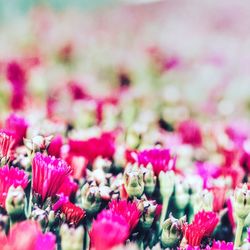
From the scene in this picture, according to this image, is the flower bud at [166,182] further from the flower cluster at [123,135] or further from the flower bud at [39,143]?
the flower bud at [39,143]

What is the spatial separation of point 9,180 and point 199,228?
0.69 feet

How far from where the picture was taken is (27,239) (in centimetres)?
63

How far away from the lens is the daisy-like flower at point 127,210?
2.26 feet

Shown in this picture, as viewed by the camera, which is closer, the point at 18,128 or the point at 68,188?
the point at 68,188

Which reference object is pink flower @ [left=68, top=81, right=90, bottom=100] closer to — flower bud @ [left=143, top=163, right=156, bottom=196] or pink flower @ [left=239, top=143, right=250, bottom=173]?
pink flower @ [left=239, top=143, right=250, bottom=173]

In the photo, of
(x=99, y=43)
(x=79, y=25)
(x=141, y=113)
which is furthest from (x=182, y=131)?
(x=79, y=25)

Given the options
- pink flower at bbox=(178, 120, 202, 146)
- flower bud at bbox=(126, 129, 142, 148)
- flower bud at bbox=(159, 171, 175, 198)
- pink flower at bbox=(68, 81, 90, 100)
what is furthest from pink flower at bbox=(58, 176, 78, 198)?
pink flower at bbox=(68, 81, 90, 100)

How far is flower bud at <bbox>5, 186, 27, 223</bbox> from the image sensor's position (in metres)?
0.69

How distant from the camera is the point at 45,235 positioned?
637mm

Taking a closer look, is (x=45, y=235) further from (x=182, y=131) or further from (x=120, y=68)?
(x=120, y=68)

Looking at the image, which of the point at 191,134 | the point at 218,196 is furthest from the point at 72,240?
the point at 191,134

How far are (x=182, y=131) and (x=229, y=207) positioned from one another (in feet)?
1.20

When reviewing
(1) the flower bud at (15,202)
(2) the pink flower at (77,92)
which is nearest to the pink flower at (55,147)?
(1) the flower bud at (15,202)

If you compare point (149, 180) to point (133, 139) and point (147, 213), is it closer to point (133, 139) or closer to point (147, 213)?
point (147, 213)
